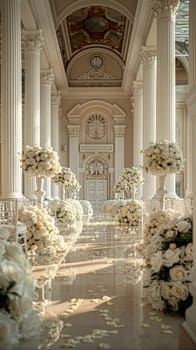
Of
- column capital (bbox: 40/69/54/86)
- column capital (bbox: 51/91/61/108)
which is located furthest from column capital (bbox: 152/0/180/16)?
column capital (bbox: 51/91/61/108)

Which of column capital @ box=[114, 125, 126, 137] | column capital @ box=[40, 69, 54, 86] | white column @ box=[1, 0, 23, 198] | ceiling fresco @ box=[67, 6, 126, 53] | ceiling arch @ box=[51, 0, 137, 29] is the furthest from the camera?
column capital @ box=[114, 125, 126, 137]

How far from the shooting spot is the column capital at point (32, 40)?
1354 centimetres

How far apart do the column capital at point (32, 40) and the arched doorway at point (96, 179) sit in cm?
1210

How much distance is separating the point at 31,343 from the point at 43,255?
4.29 metres

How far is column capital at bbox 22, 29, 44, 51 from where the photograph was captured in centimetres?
1354

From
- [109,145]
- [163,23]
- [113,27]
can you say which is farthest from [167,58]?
[109,145]

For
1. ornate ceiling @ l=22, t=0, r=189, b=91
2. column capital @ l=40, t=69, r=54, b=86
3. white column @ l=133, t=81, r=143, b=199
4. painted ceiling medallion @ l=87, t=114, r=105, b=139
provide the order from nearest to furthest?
ornate ceiling @ l=22, t=0, r=189, b=91 → column capital @ l=40, t=69, r=54, b=86 → white column @ l=133, t=81, r=143, b=199 → painted ceiling medallion @ l=87, t=114, r=105, b=139

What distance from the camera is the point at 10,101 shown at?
9.54 metres

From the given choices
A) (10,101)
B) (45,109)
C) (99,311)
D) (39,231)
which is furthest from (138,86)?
(99,311)

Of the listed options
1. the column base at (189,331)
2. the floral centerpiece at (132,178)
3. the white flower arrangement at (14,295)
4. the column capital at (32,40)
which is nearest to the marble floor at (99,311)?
the column base at (189,331)

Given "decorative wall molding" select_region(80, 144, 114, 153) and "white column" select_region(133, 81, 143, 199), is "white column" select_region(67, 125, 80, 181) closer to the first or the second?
"decorative wall molding" select_region(80, 144, 114, 153)

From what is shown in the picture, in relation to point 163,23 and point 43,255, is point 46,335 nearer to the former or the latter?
point 43,255

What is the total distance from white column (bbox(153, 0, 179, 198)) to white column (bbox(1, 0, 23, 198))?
359 centimetres

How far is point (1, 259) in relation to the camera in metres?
3.15
